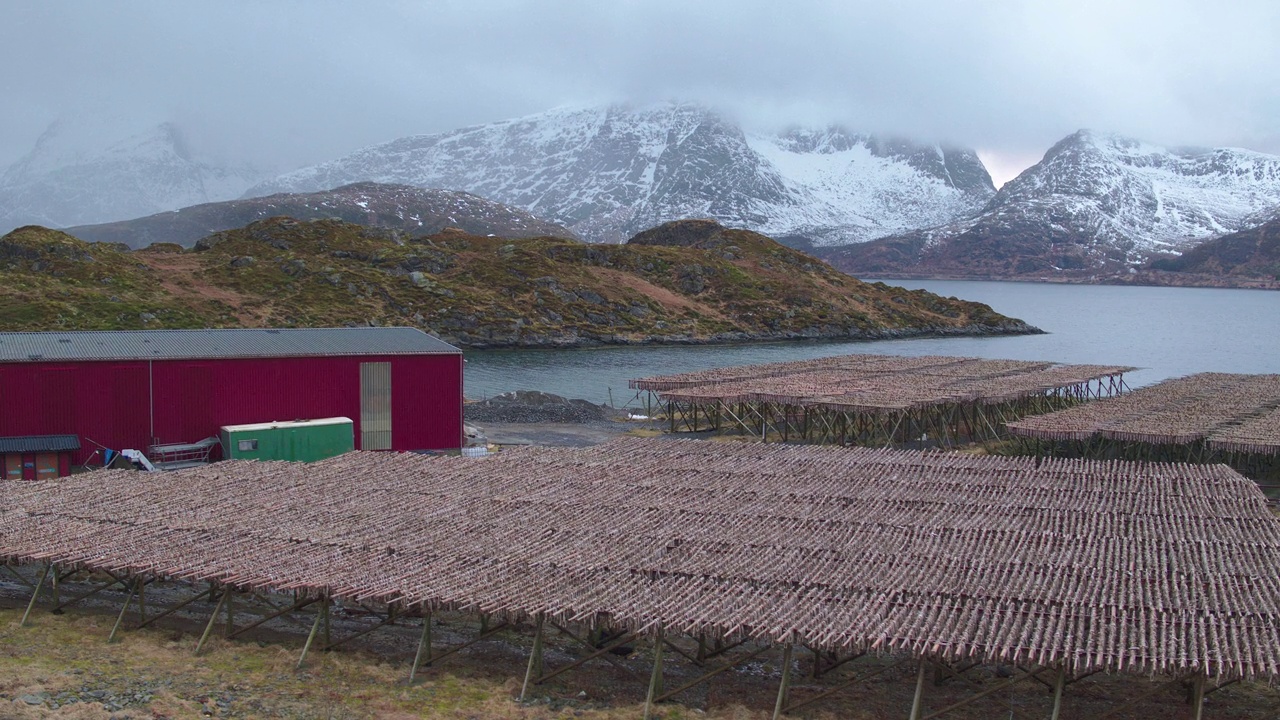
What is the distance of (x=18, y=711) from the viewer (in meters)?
19.3

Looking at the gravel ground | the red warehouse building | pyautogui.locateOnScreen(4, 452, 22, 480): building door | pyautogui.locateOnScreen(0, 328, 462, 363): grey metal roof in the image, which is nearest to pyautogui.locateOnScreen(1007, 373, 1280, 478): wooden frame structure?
the gravel ground

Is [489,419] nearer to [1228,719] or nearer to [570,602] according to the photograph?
[570,602]

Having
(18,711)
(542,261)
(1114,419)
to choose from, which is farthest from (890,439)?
(542,261)

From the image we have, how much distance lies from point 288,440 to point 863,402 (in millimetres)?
25187

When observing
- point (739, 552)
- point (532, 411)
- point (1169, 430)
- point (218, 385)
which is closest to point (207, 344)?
point (218, 385)

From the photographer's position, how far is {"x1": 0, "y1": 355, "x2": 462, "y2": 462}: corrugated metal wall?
41.3 m

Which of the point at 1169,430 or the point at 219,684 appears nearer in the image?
the point at 219,684

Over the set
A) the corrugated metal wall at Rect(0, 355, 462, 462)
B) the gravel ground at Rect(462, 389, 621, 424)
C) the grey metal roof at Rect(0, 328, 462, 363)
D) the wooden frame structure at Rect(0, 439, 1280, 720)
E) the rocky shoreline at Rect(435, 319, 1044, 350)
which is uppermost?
A: the grey metal roof at Rect(0, 328, 462, 363)

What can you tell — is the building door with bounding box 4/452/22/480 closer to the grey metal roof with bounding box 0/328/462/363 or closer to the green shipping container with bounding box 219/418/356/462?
the grey metal roof with bounding box 0/328/462/363

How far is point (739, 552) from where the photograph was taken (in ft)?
81.9

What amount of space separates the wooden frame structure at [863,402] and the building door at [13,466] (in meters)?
28.8

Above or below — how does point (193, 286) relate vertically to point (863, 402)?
above

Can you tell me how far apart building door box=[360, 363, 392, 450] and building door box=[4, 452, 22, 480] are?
13.1 m

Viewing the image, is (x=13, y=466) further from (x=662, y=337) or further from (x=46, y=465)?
(x=662, y=337)
